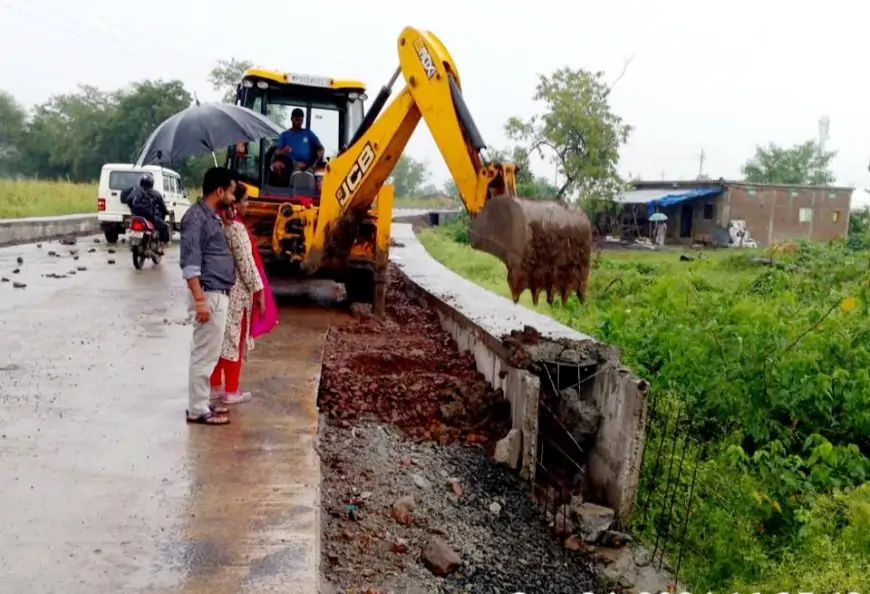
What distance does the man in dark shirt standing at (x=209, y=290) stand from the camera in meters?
5.39

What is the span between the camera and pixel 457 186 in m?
6.34

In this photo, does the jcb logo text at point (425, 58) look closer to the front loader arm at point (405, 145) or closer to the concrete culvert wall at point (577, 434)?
the front loader arm at point (405, 145)

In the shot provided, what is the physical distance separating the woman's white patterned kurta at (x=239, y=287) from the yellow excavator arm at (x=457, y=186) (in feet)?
5.06

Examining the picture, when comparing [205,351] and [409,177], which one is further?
[409,177]

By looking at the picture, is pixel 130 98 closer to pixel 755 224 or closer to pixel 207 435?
pixel 755 224

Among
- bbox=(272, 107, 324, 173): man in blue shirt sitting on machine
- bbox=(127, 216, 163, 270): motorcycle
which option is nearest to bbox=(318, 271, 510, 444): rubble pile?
bbox=(272, 107, 324, 173): man in blue shirt sitting on machine

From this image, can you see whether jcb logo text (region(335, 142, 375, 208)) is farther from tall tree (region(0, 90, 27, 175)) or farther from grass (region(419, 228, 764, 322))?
tall tree (region(0, 90, 27, 175))

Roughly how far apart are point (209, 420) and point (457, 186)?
2443mm

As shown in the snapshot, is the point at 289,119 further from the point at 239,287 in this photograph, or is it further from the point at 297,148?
the point at 239,287

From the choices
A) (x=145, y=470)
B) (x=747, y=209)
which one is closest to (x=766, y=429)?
(x=145, y=470)

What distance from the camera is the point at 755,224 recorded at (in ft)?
127

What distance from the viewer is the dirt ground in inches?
184

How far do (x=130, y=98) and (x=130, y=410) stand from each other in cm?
4823

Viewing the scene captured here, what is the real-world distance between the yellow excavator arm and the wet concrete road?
158 cm
